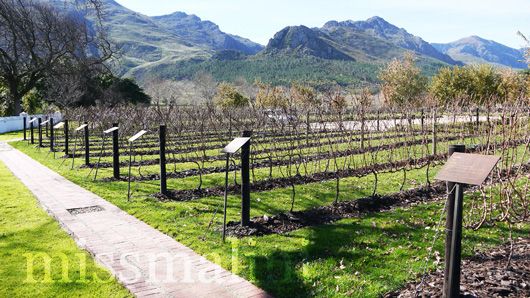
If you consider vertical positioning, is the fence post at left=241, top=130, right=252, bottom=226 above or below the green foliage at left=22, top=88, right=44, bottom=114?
below

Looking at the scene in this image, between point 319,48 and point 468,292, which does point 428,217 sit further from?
point 319,48

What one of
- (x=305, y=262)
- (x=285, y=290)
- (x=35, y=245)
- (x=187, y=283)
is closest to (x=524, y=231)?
(x=305, y=262)

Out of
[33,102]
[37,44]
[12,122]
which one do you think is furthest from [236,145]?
[33,102]

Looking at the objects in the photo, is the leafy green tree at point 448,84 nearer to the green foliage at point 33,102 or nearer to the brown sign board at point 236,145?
the brown sign board at point 236,145

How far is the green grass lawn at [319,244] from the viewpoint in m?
4.29

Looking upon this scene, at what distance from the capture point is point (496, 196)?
7.86m

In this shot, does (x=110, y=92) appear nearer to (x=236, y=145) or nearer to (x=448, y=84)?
(x=448, y=84)

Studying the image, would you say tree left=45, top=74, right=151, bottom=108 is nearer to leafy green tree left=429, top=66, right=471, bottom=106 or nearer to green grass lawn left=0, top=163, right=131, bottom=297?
leafy green tree left=429, top=66, right=471, bottom=106

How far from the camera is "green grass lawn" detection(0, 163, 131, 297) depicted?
13.7 feet

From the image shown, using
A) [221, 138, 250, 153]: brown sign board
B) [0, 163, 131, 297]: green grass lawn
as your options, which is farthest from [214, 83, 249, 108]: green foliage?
[221, 138, 250, 153]: brown sign board

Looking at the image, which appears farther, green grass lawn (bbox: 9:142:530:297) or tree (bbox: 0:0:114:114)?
tree (bbox: 0:0:114:114)

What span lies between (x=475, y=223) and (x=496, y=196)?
2060 mm

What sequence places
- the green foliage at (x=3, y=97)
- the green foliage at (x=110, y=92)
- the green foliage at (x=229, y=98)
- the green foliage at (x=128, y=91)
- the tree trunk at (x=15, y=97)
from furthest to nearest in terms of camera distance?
the green foliage at (x=128, y=91), the green foliage at (x=229, y=98), the green foliage at (x=110, y=92), the green foliage at (x=3, y=97), the tree trunk at (x=15, y=97)

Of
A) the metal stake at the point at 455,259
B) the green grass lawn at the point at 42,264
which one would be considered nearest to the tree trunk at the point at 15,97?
the green grass lawn at the point at 42,264
